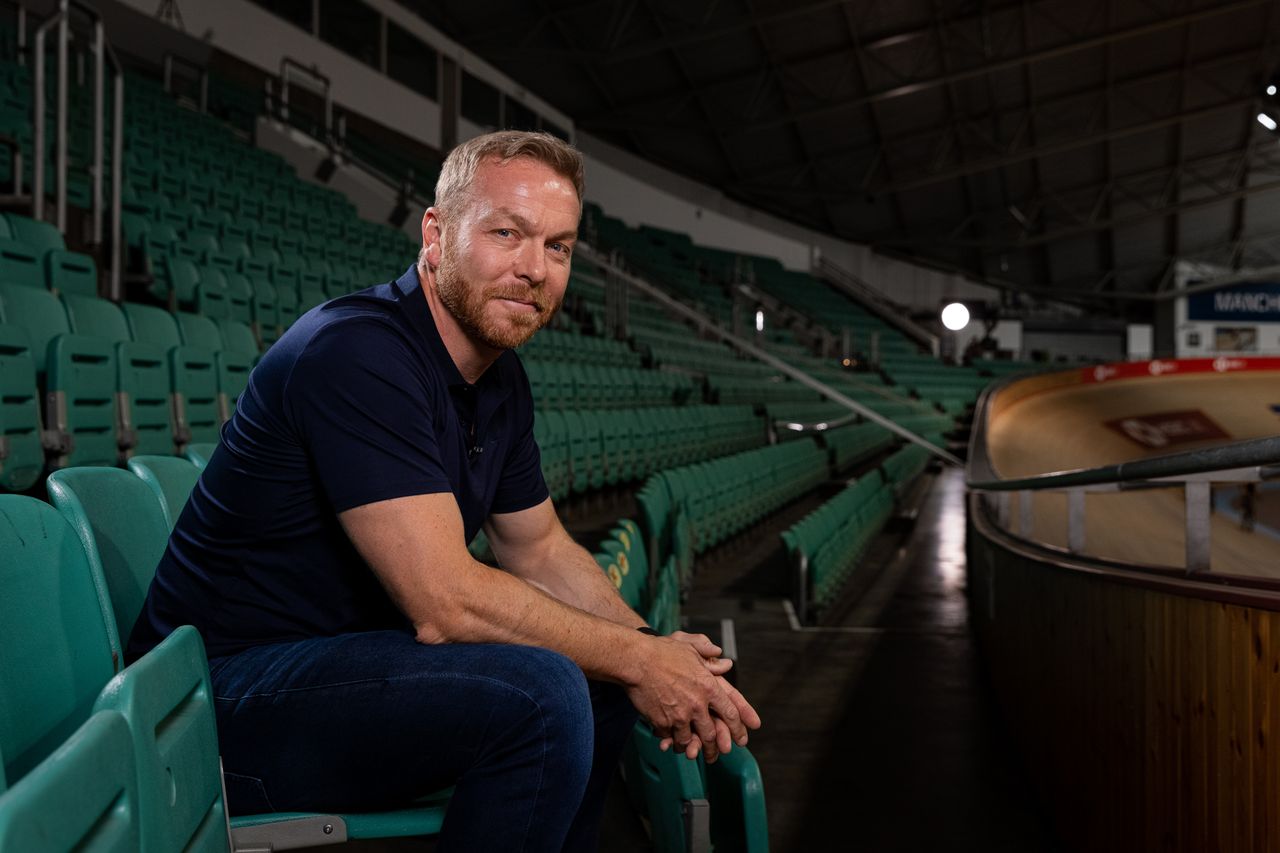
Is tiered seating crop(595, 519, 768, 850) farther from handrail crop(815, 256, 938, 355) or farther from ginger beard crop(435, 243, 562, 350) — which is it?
handrail crop(815, 256, 938, 355)

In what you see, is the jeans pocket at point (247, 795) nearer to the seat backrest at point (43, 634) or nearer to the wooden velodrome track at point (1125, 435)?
the seat backrest at point (43, 634)

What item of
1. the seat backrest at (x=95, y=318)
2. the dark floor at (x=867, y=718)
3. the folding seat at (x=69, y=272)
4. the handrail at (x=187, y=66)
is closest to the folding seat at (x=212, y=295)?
the folding seat at (x=69, y=272)

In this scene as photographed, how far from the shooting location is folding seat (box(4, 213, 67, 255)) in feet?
12.5

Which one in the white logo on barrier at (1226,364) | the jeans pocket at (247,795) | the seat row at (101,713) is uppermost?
the white logo on barrier at (1226,364)

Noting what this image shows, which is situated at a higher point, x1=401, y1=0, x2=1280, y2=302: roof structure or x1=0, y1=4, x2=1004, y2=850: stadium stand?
x1=401, y1=0, x2=1280, y2=302: roof structure

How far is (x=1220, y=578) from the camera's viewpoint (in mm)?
1674

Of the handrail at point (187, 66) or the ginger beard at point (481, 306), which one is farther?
the handrail at point (187, 66)

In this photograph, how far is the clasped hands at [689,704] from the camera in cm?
124

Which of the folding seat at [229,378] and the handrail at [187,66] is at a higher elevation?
the handrail at [187,66]

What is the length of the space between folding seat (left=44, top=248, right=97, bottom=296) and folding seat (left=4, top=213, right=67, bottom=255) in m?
0.04

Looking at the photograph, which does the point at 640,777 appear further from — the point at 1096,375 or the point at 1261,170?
the point at 1261,170

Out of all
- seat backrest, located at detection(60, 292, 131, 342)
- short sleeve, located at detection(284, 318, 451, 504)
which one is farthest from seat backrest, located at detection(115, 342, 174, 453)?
short sleeve, located at detection(284, 318, 451, 504)

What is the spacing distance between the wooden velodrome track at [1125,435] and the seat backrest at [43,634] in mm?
3141

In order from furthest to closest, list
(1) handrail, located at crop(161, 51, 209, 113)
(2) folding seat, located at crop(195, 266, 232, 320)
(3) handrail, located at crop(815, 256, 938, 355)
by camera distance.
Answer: (3) handrail, located at crop(815, 256, 938, 355) → (1) handrail, located at crop(161, 51, 209, 113) → (2) folding seat, located at crop(195, 266, 232, 320)
